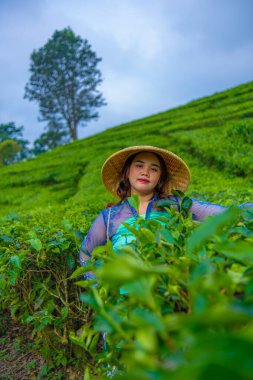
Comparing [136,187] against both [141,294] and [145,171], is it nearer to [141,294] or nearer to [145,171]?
[145,171]

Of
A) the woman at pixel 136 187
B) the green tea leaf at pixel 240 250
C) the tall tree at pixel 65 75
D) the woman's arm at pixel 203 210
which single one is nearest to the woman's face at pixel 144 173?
the woman at pixel 136 187

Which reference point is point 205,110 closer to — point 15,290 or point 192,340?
point 15,290

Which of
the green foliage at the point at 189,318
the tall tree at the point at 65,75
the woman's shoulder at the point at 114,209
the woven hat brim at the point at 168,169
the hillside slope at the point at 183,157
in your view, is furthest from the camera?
the tall tree at the point at 65,75

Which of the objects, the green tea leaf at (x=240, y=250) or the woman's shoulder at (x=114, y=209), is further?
the woman's shoulder at (x=114, y=209)

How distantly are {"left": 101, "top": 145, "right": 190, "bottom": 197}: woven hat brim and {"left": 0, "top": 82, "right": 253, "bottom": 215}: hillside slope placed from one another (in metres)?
2.47

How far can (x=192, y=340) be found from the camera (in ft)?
1.30

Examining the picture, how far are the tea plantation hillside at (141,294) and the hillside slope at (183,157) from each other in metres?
0.06

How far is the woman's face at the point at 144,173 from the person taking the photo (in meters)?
2.10

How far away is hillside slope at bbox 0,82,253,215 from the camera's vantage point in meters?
6.50

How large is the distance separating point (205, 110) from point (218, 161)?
6150 millimetres

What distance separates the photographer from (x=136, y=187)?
6.91ft

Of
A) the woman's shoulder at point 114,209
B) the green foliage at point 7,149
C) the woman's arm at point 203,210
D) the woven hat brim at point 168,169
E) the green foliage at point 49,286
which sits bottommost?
the green foliage at point 49,286

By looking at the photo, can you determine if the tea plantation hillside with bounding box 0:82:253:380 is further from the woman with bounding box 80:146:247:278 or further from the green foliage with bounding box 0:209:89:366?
the woman with bounding box 80:146:247:278

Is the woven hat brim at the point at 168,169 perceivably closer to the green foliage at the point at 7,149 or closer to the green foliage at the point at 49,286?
the green foliage at the point at 49,286
